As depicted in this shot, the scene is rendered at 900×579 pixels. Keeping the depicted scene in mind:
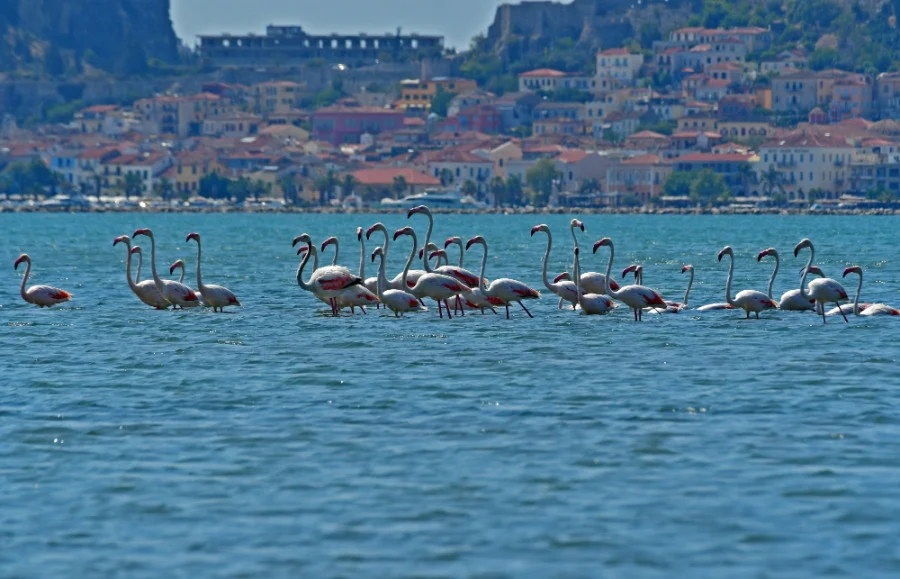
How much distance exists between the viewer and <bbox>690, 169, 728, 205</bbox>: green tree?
170m

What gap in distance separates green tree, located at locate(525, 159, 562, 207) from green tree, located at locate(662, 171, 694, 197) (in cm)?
1036

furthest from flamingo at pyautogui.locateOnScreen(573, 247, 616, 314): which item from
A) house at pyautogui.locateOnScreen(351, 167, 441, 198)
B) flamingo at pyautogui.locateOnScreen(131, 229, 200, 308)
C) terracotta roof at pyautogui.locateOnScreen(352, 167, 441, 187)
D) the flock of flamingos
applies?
terracotta roof at pyautogui.locateOnScreen(352, 167, 441, 187)

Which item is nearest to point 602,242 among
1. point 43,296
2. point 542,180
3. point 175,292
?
point 175,292

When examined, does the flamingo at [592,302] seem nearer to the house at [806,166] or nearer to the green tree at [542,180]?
the house at [806,166]

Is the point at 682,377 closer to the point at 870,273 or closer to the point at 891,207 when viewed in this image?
the point at 870,273

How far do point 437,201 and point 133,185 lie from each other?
30351mm

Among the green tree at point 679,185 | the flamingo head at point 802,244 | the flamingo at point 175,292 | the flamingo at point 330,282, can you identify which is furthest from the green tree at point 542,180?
the flamingo at point 330,282

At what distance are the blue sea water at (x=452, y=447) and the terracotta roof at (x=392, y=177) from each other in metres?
150

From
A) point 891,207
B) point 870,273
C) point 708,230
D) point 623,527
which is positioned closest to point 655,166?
point 891,207

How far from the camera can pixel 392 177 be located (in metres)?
183

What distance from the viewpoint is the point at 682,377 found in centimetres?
2273

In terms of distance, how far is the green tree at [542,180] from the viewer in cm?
17712

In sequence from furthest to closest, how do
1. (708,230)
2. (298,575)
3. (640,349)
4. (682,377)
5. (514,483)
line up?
(708,230) → (640,349) → (682,377) → (514,483) → (298,575)

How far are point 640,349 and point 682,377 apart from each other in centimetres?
318
